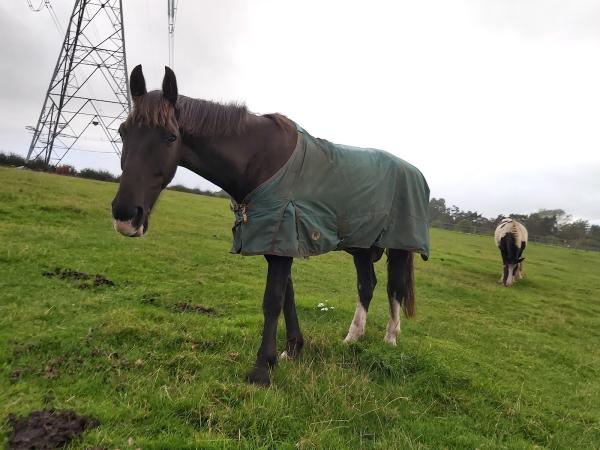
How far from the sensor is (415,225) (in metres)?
5.16

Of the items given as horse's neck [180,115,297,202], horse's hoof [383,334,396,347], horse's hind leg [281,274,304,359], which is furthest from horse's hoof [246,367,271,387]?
horse's hoof [383,334,396,347]

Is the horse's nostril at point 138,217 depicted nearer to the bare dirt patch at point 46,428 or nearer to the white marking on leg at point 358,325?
the bare dirt patch at point 46,428

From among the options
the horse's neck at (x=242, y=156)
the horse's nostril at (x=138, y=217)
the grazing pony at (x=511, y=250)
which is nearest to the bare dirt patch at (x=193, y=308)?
the horse's neck at (x=242, y=156)

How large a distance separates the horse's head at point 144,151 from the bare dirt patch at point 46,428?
1.32 meters

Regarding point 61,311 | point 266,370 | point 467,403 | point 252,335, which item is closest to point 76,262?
point 61,311

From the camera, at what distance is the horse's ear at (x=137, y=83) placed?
3.37 meters

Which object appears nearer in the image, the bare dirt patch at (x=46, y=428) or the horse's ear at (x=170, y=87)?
the bare dirt patch at (x=46, y=428)

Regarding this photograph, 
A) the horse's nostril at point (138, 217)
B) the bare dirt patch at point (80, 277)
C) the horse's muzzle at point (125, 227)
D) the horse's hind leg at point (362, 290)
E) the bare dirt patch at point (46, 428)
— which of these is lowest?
the bare dirt patch at point (46, 428)

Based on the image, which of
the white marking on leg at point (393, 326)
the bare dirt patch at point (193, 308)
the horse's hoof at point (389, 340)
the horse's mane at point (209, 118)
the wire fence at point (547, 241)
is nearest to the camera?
the horse's mane at point (209, 118)

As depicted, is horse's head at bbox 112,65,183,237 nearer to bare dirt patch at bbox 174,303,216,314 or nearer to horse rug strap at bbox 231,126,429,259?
horse rug strap at bbox 231,126,429,259

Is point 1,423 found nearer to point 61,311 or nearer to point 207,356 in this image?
point 207,356

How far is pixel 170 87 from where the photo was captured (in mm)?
3404

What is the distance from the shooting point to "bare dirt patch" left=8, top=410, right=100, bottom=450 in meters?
2.50

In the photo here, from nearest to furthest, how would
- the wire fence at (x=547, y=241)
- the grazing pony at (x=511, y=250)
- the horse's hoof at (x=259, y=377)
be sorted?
the horse's hoof at (x=259, y=377)
the grazing pony at (x=511, y=250)
the wire fence at (x=547, y=241)
